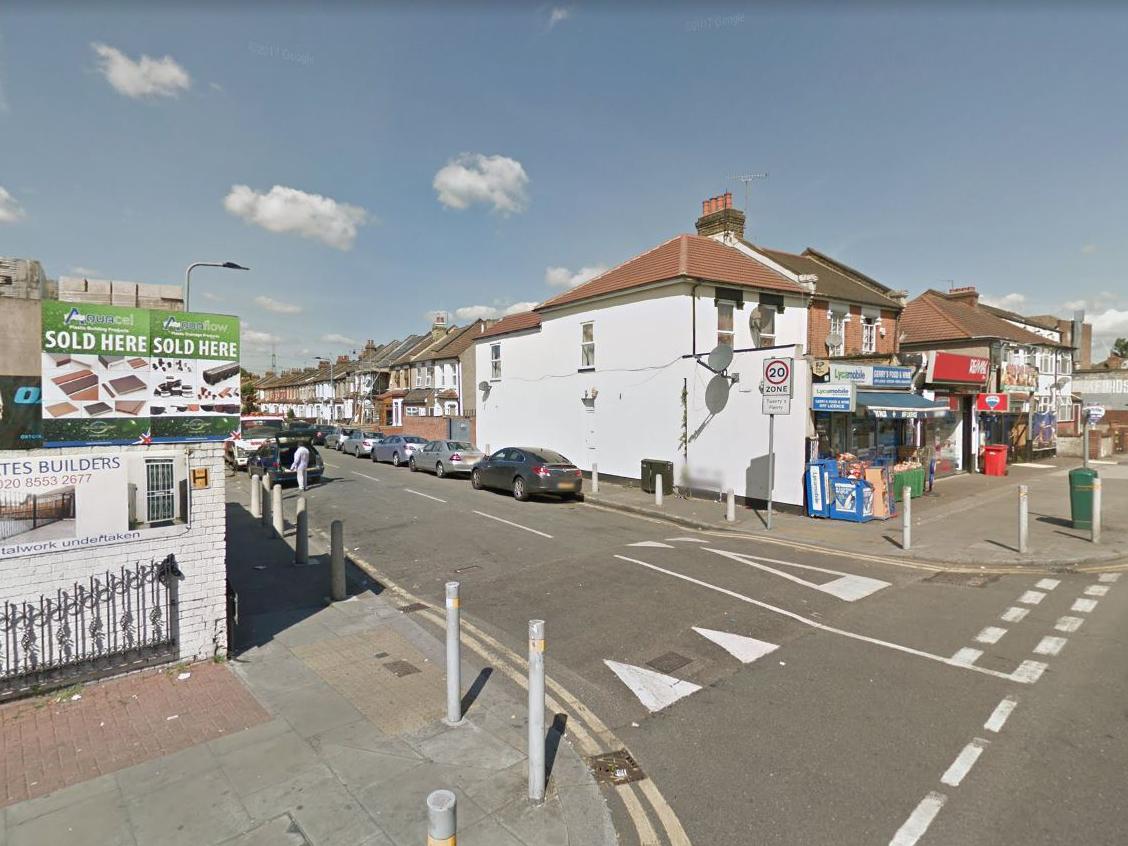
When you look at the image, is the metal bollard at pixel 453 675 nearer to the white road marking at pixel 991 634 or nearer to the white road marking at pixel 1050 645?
the white road marking at pixel 991 634

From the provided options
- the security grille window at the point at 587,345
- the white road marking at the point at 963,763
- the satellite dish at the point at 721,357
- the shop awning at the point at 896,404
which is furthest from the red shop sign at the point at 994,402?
the white road marking at the point at 963,763

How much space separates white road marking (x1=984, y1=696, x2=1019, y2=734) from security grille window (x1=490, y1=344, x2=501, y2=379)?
880 inches

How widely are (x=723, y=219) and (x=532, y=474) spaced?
45.0ft

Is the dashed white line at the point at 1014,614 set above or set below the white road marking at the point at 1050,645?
below

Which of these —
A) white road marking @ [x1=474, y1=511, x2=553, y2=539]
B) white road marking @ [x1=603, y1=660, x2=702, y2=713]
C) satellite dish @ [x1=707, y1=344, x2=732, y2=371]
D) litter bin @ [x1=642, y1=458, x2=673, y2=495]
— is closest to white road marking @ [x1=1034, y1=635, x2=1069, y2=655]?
white road marking @ [x1=603, y1=660, x2=702, y2=713]

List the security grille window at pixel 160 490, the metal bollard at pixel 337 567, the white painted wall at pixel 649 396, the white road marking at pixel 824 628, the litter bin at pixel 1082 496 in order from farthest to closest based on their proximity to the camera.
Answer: the white painted wall at pixel 649 396
the litter bin at pixel 1082 496
the metal bollard at pixel 337 567
the white road marking at pixel 824 628
the security grille window at pixel 160 490

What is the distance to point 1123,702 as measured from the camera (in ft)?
16.2

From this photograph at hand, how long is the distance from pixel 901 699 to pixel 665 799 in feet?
8.51

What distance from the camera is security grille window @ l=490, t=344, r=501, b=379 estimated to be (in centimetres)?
2580

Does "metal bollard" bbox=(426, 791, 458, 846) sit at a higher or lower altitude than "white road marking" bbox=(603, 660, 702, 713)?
higher

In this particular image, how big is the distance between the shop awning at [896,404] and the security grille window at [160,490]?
46.4 feet

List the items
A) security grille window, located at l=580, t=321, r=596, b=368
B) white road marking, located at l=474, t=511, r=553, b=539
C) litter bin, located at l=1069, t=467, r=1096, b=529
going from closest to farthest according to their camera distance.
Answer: litter bin, located at l=1069, t=467, r=1096, b=529, white road marking, located at l=474, t=511, r=553, b=539, security grille window, located at l=580, t=321, r=596, b=368

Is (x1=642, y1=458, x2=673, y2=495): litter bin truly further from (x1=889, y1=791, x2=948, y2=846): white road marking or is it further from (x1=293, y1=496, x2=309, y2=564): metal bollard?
(x1=889, y1=791, x2=948, y2=846): white road marking

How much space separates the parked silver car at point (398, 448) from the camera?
25844 mm
